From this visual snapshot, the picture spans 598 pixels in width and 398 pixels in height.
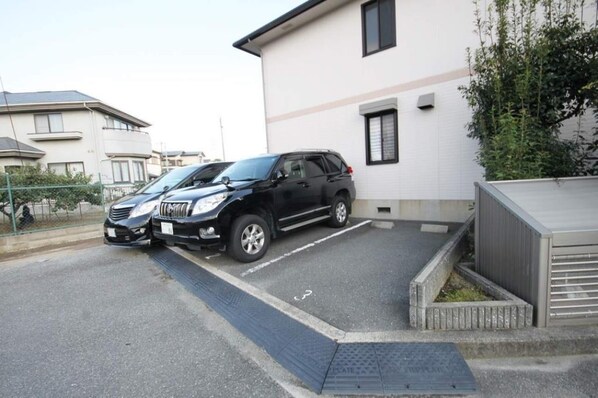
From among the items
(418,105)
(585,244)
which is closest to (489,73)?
(418,105)

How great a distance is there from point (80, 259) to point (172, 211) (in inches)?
117

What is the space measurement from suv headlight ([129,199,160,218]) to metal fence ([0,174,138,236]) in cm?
380

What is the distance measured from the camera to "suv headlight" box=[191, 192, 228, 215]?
159 inches

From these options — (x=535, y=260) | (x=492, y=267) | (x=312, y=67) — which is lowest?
(x=492, y=267)

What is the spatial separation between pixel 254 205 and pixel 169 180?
289 centimetres

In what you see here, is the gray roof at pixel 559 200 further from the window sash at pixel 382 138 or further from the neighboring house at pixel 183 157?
the neighboring house at pixel 183 157

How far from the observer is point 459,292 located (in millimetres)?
2682

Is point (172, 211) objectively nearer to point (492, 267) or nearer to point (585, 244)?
point (492, 267)

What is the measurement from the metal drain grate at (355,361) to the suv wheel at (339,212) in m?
3.41

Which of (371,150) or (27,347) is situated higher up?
(371,150)

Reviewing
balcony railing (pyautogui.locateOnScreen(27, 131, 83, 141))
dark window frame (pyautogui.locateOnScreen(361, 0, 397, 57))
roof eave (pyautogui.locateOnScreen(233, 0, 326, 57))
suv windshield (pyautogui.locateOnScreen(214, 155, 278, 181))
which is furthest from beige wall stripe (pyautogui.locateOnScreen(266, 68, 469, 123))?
balcony railing (pyautogui.locateOnScreen(27, 131, 83, 141))

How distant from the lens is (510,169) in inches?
132

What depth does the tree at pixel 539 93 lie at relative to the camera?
3330 mm

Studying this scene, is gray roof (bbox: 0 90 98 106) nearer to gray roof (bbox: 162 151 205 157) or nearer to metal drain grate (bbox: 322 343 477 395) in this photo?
metal drain grate (bbox: 322 343 477 395)
